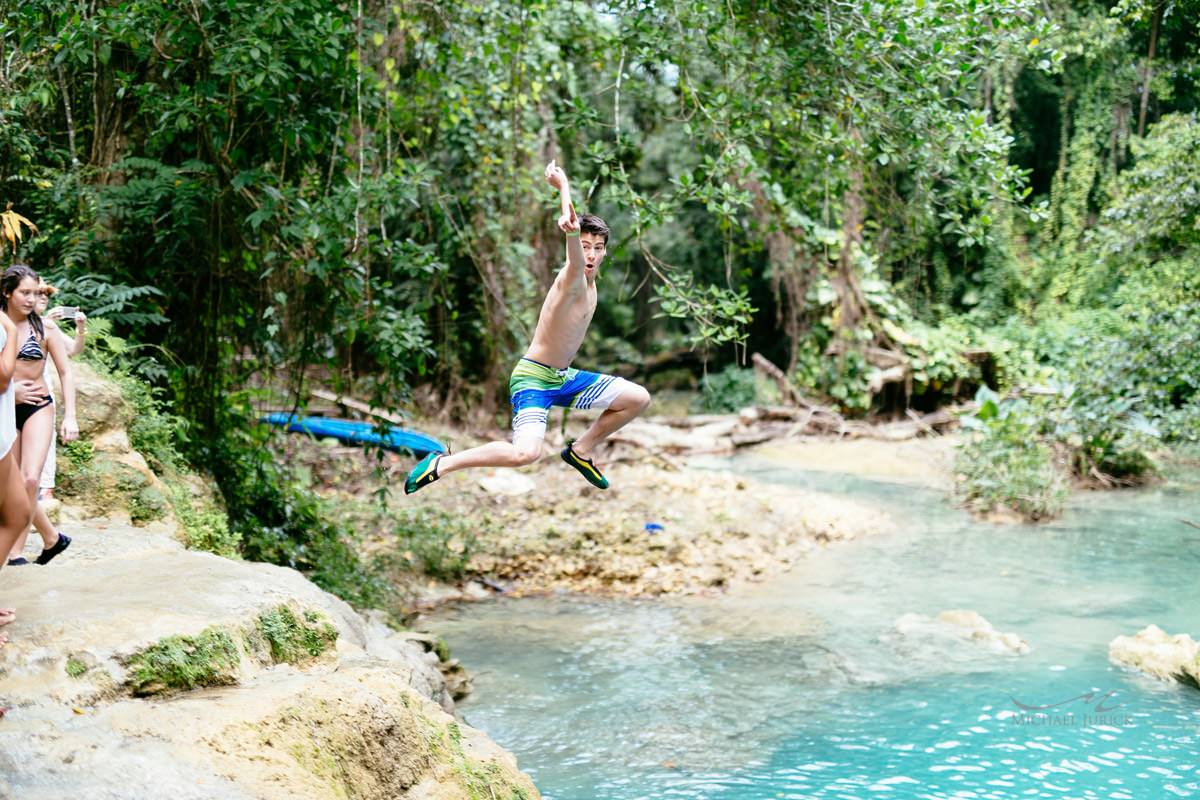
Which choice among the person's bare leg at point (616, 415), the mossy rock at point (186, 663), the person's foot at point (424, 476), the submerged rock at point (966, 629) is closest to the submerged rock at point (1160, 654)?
the submerged rock at point (966, 629)

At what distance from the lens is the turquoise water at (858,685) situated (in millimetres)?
6180

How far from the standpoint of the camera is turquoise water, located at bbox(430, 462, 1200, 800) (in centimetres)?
618

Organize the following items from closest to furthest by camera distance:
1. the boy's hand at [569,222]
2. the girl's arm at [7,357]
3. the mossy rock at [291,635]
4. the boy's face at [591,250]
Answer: the girl's arm at [7,357]
the mossy rock at [291,635]
the boy's hand at [569,222]
the boy's face at [591,250]

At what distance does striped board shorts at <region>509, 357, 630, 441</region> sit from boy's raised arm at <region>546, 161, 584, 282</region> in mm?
522

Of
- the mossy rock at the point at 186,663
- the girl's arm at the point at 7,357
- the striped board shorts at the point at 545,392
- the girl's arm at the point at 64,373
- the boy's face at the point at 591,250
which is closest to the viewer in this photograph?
the mossy rock at the point at 186,663

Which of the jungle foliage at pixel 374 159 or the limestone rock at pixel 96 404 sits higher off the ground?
the jungle foliage at pixel 374 159

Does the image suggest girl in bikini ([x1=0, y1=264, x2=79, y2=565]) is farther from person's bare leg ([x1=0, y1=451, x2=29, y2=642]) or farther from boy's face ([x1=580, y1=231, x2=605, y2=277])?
boy's face ([x1=580, y1=231, x2=605, y2=277])

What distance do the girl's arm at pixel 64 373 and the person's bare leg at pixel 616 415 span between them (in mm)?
2370

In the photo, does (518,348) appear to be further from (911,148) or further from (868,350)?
(911,148)

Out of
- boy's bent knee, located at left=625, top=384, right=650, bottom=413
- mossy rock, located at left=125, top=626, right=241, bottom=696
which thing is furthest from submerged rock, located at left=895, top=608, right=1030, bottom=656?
mossy rock, located at left=125, top=626, right=241, bottom=696

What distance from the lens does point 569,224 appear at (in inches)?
174

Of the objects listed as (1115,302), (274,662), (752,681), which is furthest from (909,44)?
(1115,302)

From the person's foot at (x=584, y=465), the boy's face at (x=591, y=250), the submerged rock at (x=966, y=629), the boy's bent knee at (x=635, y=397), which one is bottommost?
the submerged rock at (x=966, y=629)

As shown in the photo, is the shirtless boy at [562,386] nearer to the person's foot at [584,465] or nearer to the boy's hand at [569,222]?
the person's foot at [584,465]
